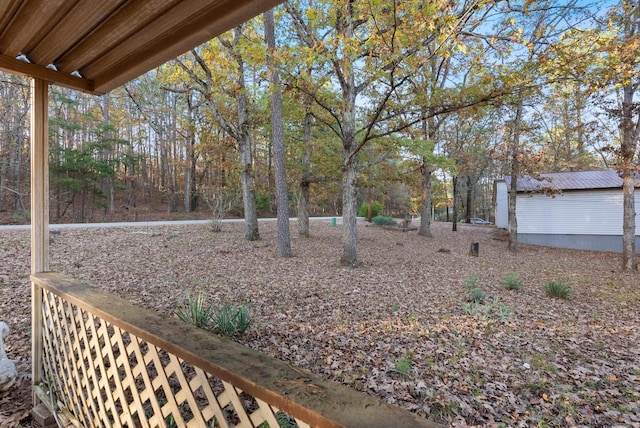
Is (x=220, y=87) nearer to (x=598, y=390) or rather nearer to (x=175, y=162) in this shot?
(x=598, y=390)

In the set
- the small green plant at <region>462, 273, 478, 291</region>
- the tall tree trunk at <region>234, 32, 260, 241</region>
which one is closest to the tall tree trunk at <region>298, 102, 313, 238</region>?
the tall tree trunk at <region>234, 32, 260, 241</region>

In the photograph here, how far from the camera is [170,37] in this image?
75.2 inches

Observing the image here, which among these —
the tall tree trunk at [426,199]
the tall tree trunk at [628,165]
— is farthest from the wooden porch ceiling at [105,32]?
the tall tree trunk at [426,199]

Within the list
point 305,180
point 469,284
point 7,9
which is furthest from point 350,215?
point 7,9

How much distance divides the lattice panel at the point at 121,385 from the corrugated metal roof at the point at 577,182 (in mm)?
14804

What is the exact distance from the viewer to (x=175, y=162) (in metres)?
20.4

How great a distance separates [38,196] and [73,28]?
50.3 inches

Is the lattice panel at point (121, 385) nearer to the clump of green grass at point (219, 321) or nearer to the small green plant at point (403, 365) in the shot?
the clump of green grass at point (219, 321)

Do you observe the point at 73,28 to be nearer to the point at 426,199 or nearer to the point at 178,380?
the point at 178,380

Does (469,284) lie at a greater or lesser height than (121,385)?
lesser

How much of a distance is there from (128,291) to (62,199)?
13078 millimetres

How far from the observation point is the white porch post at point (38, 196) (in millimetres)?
2391

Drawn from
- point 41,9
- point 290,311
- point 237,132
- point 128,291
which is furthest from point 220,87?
point 41,9

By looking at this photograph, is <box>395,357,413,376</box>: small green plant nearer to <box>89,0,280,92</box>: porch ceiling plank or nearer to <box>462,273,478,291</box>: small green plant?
<box>89,0,280,92</box>: porch ceiling plank
